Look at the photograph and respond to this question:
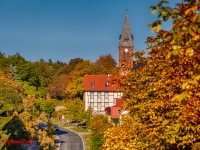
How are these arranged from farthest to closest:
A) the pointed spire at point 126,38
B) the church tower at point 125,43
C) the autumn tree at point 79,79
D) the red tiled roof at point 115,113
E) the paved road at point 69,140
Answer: the autumn tree at point 79,79 → the pointed spire at point 126,38 → the church tower at point 125,43 → the red tiled roof at point 115,113 → the paved road at point 69,140

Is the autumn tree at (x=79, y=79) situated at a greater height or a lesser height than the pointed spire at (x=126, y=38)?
lesser

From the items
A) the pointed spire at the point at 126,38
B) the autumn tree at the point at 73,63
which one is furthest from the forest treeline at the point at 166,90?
the autumn tree at the point at 73,63

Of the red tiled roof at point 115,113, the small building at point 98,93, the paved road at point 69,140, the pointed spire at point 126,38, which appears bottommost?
the paved road at point 69,140

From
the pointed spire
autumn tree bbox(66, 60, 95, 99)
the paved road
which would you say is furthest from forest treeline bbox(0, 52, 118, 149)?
the pointed spire

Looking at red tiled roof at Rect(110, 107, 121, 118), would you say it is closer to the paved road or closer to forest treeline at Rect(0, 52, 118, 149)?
the paved road

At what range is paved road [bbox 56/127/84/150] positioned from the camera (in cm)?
4252

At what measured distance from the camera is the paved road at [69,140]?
42.5m

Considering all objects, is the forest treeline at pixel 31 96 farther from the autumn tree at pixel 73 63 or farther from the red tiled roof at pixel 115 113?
the red tiled roof at pixel 115 113

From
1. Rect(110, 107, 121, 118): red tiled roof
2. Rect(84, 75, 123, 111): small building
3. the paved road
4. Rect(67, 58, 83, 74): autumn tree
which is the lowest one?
the paved road

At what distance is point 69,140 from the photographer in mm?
47344

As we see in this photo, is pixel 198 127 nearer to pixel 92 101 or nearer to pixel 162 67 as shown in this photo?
pixel 162 67

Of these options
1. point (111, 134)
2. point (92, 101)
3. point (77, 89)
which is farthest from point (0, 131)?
point (77, 89)

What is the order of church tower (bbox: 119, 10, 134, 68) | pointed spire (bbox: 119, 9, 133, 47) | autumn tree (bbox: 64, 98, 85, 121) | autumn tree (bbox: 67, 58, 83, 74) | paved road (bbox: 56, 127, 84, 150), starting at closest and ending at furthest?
paved road (bbox: 56, 127, 84, 150), autumn tree (bbox: 64, 98, 85, 121), church tower (bbox: 119, 10, 134, 68), pointed spire (bbox: 119, 9, 133, 47), autumn tree (bbox: 67, 58, 83, 74)

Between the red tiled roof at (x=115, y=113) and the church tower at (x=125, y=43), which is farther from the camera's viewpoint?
the church tower at (x=125, y=43)
